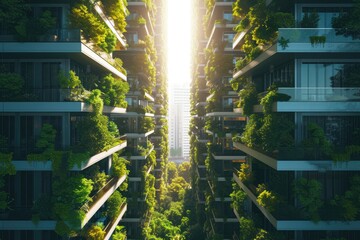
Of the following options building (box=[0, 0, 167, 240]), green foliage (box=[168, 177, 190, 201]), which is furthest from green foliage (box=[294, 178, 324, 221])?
green foliage (box=[168, 177, 190, 201])

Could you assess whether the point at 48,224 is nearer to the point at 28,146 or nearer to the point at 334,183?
the point at 28,146

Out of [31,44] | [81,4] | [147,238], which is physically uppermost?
[81,4]

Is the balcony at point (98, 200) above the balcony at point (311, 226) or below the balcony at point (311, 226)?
above

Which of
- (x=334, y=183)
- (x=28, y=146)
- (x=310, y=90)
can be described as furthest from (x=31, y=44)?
(x=334, y=183)

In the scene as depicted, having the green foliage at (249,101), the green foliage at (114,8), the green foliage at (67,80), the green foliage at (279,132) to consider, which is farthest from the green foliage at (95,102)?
the green foliage at (249,101)

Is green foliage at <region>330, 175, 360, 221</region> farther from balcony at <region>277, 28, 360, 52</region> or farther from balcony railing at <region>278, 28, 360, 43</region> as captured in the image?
balcony railing at <region>278, 28, 360, 43</region>

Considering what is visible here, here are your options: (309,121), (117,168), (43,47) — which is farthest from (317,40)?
(117,168)

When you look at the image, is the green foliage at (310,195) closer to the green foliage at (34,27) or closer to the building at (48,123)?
the building at (48,123)

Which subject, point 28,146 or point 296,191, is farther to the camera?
point 28,146
